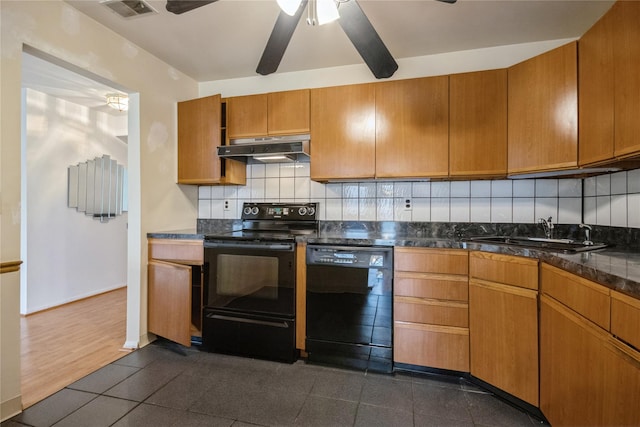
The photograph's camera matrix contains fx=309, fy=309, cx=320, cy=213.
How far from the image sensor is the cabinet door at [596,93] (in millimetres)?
1416

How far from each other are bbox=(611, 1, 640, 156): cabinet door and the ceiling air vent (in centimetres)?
242

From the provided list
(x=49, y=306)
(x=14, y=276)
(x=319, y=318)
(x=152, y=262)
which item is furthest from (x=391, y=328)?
(x=49, y=306)

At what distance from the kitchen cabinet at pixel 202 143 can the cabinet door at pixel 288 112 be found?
45 cm

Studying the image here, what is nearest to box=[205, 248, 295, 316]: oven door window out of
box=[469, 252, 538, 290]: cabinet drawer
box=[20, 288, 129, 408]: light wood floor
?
box=[20, 288, 129, 408]: light wood floor

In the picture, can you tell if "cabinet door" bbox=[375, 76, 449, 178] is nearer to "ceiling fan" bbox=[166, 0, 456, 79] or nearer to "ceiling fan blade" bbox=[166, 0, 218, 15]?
"ceiling fan" bbox=[166, 0, 456, 79]

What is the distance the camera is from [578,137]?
5.47 feet

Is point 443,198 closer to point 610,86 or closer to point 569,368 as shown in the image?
point 610,86

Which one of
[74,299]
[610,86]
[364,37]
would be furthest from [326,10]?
[74,299]

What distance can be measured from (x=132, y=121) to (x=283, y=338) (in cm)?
199

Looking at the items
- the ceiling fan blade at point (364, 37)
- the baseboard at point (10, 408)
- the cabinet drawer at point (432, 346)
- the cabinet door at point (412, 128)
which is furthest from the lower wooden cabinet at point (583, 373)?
the baseboard at point (10, 408)

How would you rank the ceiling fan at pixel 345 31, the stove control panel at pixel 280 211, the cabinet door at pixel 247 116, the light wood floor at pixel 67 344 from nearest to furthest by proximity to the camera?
the ceiling fan at pixel 345 31, the light wood floor at pixel 67 344, the cabinet door at pixel 247 116, the stove control panel at pixel 280 211

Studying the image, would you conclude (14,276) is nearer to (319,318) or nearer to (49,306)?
(319,318)

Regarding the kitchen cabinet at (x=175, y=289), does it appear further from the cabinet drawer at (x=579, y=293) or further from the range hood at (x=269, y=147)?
the cabinet drawer at (x=579, y=293)

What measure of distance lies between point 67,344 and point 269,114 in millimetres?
2417
